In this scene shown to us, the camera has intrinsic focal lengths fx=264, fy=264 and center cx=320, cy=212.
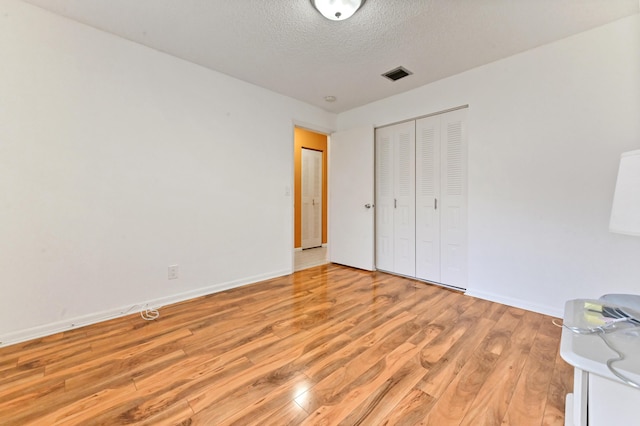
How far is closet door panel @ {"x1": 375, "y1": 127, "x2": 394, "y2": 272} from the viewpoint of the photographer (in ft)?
11.8

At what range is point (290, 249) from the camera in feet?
11.9

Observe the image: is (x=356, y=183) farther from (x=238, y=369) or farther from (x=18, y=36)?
(x=18, y=36)

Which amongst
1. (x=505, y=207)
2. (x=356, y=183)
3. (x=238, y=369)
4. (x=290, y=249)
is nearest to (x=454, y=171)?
(x=505, y=207)

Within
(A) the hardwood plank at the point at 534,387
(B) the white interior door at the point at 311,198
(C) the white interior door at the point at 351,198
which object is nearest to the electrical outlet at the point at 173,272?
(C) the white interior door at the point at 351,198

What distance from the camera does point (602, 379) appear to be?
682mm

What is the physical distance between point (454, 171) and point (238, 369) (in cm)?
281

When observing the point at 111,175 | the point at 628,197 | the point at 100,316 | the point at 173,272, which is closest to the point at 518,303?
the point at 628,197

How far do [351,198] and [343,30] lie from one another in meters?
2.23

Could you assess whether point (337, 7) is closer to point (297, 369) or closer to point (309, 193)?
point (297, 369)

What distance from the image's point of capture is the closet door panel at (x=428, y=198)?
10.2 ft

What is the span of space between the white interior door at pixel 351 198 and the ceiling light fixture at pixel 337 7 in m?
1.88

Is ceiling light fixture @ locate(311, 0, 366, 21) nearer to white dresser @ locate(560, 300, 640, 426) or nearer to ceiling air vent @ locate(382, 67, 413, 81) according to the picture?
ceiling air vent @ locate(382, 67, 413, 81)

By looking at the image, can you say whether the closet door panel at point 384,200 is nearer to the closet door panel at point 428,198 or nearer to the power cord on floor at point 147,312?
the closet door panel at point 428,198

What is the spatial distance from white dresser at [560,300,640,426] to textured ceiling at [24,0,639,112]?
2138 millimetres
